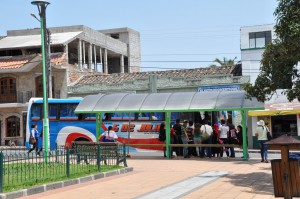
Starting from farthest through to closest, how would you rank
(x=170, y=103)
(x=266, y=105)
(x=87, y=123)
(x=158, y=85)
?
(x=158, y=85) < (x=266, y=105) < (x=87, y=123) < (x=170, y=103)

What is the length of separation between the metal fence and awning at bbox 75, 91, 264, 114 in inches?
180

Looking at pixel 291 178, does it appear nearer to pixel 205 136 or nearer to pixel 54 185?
pixel 54 185

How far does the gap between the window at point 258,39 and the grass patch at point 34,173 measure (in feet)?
84.1

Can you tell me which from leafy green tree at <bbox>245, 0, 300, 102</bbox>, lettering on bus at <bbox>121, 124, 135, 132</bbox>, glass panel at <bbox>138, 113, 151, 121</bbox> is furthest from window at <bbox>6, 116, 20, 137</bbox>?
leafy green tree at <bbox>245, 0, 300, 102</bbox>

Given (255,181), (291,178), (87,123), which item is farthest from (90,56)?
(291,178)

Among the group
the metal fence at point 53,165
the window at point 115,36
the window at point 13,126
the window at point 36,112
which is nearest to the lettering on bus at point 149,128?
the window at point 36,112

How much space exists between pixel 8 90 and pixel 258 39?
21.5 metres

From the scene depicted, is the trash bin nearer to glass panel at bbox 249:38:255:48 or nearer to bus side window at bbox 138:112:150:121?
bus side window at bbox 138:112:150:121

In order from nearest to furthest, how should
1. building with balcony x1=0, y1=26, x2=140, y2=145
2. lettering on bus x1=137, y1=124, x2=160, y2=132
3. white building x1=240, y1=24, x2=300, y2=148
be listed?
1. lettering on bus x1=137, y1=124, x2=160, y2=132
2. white building x1=240, y1=24, x2=300, y2=148
3. building with balcony x1=0, y1=26, x2=140, y2=145

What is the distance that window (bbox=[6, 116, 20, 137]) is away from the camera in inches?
1617

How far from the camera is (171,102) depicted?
21.2 m

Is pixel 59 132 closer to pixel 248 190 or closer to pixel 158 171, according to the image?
pixel 158 171

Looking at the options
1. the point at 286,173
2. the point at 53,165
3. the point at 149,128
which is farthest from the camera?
the point at 149,128

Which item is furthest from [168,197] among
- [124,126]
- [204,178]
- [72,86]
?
[72,86]
